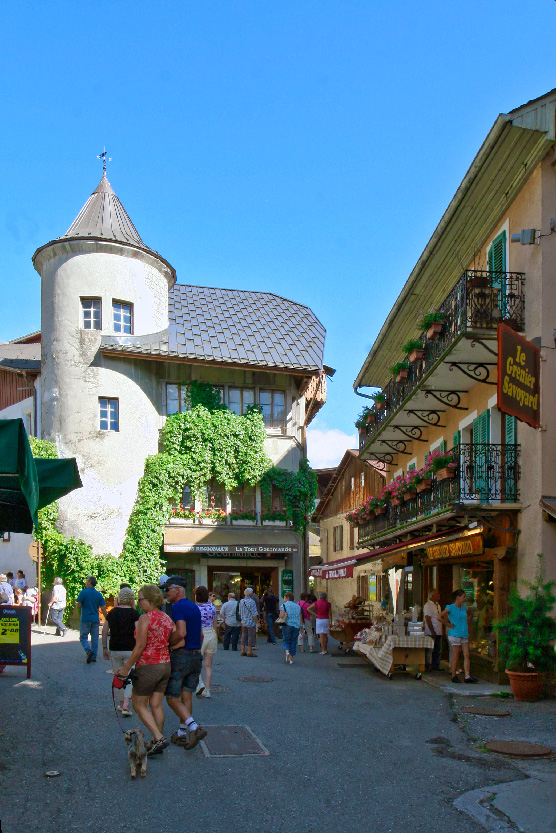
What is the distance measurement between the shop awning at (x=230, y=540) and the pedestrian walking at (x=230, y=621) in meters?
7.28

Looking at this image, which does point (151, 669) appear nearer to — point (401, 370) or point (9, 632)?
point (9, 632)

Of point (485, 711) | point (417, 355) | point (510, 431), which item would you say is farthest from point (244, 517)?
point (485, 711)

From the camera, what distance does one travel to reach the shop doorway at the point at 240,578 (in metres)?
29.8

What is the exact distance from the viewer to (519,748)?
875 centimetres

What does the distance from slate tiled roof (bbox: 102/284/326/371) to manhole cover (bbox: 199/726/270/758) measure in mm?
20231

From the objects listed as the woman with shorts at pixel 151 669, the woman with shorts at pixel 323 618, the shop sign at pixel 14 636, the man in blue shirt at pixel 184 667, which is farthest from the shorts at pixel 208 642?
the woman with shorts at pixel 323 618

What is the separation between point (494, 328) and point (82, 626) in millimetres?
9169

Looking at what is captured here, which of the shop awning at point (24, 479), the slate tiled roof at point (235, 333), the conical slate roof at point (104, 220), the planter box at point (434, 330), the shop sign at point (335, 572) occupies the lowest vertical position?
the shop sign at point (335, 572)

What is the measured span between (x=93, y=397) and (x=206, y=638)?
56.5 ft

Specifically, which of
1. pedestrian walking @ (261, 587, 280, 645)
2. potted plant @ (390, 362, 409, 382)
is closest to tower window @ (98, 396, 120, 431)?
pedestrian walking @ (261, 587, 280, 645)

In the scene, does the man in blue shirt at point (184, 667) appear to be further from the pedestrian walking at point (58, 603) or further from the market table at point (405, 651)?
the pedestrian walking at point (58, 603)

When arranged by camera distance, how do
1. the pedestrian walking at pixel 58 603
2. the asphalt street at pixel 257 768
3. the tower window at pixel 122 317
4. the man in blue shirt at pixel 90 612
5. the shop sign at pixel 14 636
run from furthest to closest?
the tower window at pixel 122 317
the pedestrian walking at pixel 58 603
the man in blue shirt at pixel 90 612
the shop sign at pixel 14 636
the asphalt street at pixel 257 768

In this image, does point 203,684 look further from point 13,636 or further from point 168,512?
point 168,512

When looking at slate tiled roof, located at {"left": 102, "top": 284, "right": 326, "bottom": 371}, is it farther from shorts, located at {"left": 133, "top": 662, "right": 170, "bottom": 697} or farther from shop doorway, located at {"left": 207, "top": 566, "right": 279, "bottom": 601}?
shorts, located at {"left": 133, "top": 662, "right": 170, "bottom": 697}
